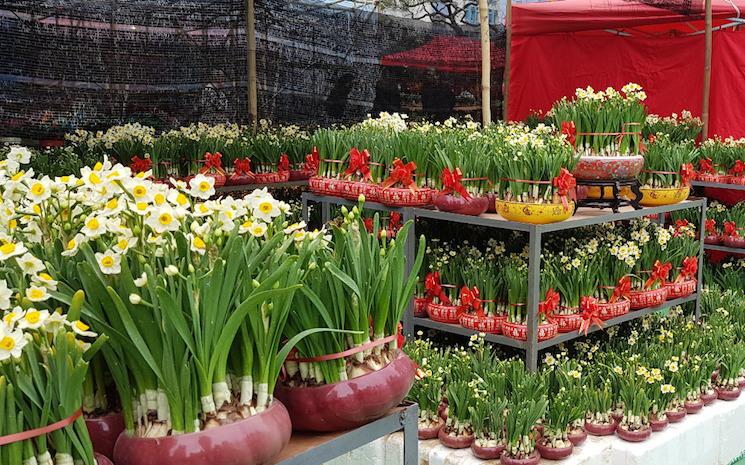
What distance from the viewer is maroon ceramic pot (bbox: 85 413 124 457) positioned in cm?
134

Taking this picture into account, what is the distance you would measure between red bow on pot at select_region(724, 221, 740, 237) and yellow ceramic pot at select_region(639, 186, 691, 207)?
166 cm

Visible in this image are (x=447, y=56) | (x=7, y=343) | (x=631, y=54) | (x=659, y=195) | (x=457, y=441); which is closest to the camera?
(x=7, y=343)

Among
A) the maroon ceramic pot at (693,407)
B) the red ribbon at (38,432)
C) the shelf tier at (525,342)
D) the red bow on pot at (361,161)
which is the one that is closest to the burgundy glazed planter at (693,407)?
the maroon ceramic pot at (693,407)

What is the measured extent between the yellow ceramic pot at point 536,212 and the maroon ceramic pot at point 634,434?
0.85 meters

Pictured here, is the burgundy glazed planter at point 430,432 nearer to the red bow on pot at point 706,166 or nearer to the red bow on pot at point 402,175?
the red bow on pot at point 402,175

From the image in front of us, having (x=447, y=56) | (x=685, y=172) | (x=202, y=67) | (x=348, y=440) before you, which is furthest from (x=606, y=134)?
(x=447, y=56)

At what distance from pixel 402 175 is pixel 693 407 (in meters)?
1.56

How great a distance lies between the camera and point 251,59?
5785 mm

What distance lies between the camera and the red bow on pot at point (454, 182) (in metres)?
3.36

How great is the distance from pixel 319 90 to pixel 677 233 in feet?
9.92

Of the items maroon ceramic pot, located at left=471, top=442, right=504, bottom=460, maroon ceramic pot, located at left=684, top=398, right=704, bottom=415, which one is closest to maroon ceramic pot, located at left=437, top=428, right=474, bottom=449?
maroon ceramic pot, located at left=471, top=442, right=504, bottom=460

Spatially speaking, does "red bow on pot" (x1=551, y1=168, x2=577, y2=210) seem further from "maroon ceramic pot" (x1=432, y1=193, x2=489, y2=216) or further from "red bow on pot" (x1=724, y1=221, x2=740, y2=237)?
"red bow on pot" (x1=724, y1=221, x2=740, y2=237)

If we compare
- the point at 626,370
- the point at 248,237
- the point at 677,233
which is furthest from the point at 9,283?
the point at 677,233

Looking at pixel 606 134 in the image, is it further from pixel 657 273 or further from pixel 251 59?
pixel 251 59
